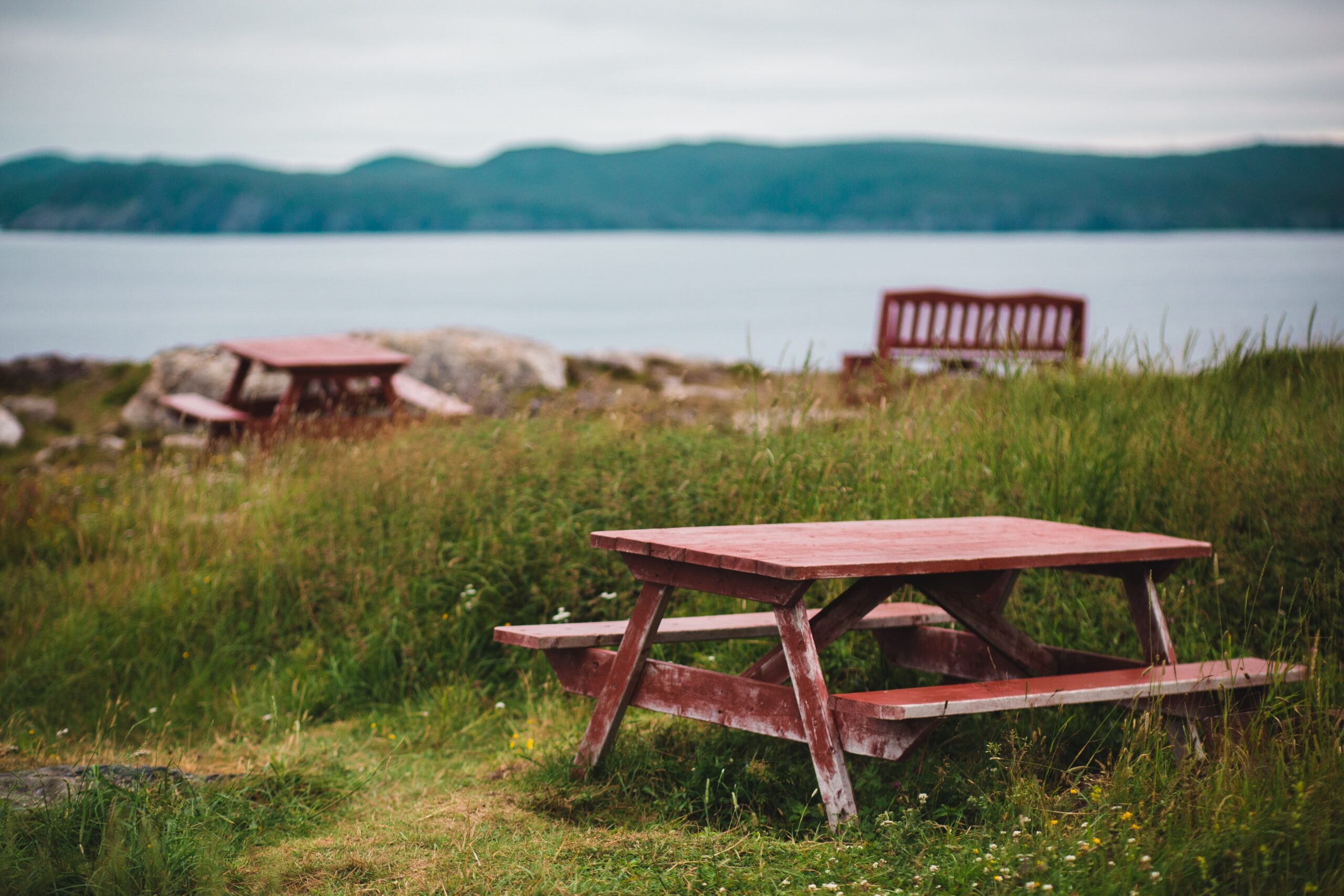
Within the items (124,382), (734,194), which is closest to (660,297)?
(124,382)

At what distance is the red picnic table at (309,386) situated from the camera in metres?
8.61

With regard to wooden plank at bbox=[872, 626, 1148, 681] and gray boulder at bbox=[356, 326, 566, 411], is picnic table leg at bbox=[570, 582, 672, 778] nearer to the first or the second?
wooden plank at bbox=[872, 626, 1148, 681]

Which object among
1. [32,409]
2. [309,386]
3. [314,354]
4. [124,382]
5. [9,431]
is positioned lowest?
[9,431]

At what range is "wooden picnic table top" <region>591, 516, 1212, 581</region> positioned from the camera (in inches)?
122

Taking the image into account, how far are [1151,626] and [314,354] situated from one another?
270 inches

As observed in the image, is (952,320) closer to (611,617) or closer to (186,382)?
(611,617)

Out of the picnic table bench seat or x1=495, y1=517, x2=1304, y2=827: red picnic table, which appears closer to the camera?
x1=495, y1=517, x2=1304, y2=827: red picnic table

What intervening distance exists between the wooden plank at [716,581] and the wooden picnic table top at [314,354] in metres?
5.62

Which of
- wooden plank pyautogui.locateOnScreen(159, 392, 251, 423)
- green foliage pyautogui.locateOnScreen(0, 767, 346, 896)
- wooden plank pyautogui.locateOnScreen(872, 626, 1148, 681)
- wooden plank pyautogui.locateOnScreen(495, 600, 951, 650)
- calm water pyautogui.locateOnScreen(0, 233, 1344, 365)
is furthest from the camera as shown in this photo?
calm water pyautogui.locateOnScreen(0, 233, 1344, 365)

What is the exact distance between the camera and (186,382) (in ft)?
39.8

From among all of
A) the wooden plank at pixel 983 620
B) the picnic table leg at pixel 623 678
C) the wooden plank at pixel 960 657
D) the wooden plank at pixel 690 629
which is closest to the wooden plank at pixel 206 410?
the wooden plank at pixel 690 629

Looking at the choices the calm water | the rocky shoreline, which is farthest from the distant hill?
the rocky shoreline

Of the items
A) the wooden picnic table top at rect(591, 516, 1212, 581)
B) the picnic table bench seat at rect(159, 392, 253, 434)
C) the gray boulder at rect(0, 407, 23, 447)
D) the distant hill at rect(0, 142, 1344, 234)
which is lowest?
the gray boulder at rect(0, 407, 23, 447)

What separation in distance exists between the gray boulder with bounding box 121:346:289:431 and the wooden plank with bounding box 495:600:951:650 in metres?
8.19
